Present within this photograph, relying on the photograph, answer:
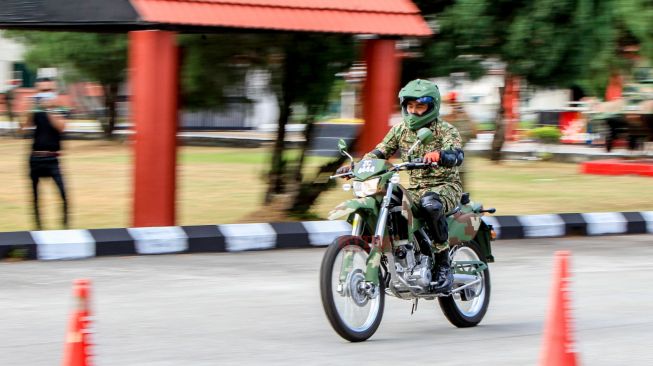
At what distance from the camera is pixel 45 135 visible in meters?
13.1

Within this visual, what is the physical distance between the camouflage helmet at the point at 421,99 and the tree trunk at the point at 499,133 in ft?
66.7

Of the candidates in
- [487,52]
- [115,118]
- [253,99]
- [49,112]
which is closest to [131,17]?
[49,112]

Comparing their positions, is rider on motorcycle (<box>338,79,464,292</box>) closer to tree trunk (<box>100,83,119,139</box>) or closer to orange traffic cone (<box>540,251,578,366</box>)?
orange traffic cone (<box>540,251,578,366</box>)

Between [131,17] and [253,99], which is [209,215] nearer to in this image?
[253,99]

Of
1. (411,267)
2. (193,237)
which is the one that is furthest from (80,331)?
(193,237)

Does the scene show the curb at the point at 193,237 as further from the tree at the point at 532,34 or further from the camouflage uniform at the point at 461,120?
the tree at the point at 532,34

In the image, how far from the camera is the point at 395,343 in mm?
7887

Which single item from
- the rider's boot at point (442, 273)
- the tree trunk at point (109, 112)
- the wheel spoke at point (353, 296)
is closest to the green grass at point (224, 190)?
the tree trunk at point (109, 112)

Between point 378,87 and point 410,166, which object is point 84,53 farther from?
point 410,166

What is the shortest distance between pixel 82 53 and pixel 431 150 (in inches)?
638

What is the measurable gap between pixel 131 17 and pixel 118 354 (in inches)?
233

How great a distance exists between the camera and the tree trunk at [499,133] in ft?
93.9

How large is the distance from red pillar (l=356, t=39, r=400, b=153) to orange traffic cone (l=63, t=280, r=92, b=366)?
9.44 m

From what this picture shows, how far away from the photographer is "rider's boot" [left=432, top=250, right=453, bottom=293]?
8391 millimetres
